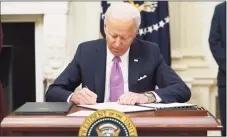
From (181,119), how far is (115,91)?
2.72 ft

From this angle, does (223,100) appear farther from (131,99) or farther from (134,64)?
(131,99)

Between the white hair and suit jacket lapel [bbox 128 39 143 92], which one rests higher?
the white hair

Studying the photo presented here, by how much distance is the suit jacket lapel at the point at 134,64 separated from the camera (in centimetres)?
242

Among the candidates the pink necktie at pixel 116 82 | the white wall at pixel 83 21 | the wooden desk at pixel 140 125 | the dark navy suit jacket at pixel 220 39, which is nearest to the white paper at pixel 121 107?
the wooden desk at pixel 140 125

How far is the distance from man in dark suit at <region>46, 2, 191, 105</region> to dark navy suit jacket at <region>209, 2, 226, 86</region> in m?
1.68

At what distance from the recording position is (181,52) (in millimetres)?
4832

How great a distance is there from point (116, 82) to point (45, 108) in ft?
2.23

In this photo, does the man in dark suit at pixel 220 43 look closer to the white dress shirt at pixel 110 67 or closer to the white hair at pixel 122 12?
the white dress shirt at pixel 110 67

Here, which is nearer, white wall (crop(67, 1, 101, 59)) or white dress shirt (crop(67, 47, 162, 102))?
white dress shirt (crop(67, 47, 162, 102))

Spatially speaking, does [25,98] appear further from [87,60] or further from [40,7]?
[87,60]

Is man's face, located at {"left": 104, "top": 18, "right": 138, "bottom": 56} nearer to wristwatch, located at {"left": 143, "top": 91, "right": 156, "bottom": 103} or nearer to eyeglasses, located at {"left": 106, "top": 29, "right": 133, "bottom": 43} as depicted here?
eyeglasses, located at {"left": 106, "top": 29, "right": 133, "bottom": 43}

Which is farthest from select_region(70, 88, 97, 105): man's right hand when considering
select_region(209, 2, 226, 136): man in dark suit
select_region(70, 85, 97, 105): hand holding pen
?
select_region(209, 2, 226, 136): man in dark suit

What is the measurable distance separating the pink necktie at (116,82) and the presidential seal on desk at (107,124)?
2.82 ft

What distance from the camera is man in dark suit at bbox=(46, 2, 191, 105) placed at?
7.42 ft
